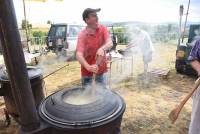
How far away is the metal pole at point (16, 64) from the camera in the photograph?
195 centimetres

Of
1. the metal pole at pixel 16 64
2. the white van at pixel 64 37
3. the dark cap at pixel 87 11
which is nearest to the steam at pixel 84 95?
the metal pole at pixel 16 64

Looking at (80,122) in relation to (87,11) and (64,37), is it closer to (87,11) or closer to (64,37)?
(87,11)

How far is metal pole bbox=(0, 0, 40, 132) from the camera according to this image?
1949 millimetres

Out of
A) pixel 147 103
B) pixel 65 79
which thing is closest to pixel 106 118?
pixel 147 103

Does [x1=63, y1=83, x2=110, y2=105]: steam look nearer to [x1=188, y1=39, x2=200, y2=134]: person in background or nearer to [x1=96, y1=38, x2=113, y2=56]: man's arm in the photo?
[x1=96, y1=38, x2=113, y2=56]: man's arm

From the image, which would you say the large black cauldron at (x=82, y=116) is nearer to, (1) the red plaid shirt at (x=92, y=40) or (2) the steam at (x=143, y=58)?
(1) the red plaid shirt at (x=92, y=40)

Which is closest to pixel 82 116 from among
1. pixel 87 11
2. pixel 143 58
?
pixel 87 11

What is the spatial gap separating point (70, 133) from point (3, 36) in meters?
1.21

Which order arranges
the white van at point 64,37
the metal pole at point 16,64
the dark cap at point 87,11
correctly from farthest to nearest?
the white van at point 64,37
the dark cap at point 87,11
the metal pole at point 16,64

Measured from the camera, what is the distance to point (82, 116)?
2463 millimetres

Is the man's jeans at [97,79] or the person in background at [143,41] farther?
the person in background at [143,41]

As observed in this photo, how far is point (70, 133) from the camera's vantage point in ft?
7.97

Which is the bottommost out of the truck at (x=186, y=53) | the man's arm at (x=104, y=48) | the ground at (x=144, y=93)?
the ground at (x=144, y=93)

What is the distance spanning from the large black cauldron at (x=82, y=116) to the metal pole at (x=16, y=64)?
0.22 m
